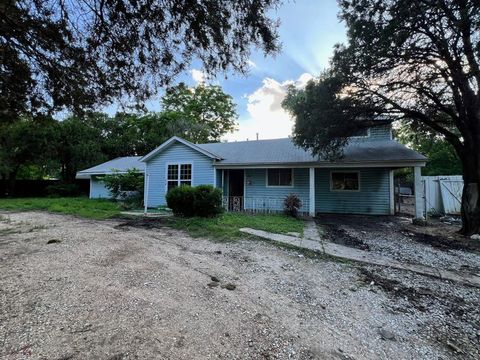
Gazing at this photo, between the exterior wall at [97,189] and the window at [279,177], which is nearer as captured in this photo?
the window at [279,177]

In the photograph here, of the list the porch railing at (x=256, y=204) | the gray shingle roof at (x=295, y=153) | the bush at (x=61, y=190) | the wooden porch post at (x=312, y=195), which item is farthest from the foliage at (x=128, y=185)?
the wooden porch post at (x=312, y=195)

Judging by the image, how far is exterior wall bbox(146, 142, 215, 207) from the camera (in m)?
13.3

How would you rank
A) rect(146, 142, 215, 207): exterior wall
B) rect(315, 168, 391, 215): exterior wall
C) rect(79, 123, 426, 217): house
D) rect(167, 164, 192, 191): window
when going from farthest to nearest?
rect(167, 164, 192, 191): window → rect(146, 142, 215, 207): exterior wall → rect(315, 168, 391, 215): exterior wall → rect(79, 123, 426, 217): house

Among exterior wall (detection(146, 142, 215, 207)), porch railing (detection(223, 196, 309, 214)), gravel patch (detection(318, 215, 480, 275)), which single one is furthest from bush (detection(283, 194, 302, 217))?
exterior wall (detection(146, 142, 215, 207))

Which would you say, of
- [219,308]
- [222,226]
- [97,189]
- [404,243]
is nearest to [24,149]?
[97,189]

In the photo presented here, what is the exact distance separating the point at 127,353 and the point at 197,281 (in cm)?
180

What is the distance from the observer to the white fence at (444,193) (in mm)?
11758

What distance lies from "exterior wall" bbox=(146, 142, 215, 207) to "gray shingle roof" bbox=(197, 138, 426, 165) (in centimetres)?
93

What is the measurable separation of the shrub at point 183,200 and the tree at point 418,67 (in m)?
5.78

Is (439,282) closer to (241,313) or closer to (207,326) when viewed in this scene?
(241,313)

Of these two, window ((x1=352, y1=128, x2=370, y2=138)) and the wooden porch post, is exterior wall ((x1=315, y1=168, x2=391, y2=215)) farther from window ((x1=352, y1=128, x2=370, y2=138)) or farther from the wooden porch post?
window ((x1=352, y1=128, x2=370, y2=138))

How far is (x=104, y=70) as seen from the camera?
480cm

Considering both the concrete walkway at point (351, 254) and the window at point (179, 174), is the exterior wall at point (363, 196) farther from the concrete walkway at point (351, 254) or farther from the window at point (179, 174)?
the window at point (179, 174)

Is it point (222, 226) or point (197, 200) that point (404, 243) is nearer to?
point (222, 226)
